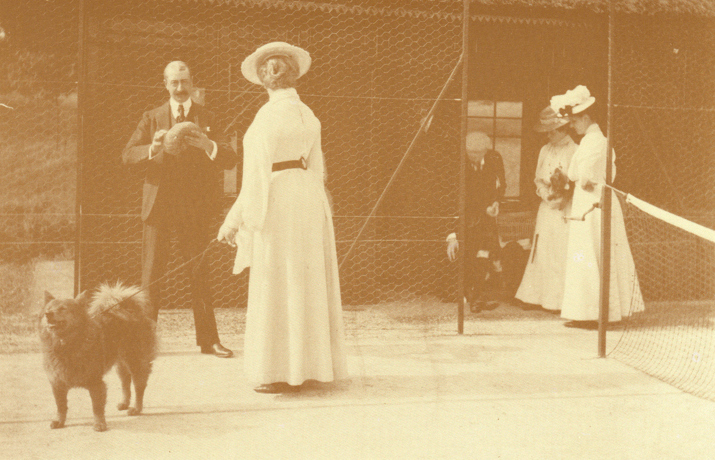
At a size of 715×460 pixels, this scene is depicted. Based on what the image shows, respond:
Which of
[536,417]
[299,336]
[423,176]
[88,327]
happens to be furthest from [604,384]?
[423,176]

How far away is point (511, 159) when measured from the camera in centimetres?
956

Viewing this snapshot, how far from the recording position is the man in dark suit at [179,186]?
571 cm

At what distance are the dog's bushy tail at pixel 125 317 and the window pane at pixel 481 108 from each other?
5783mm

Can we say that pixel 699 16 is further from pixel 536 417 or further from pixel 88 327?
pixel 88 327

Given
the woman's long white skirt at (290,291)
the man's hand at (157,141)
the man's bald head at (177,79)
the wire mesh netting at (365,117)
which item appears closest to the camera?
the woman's long white skirt at (290,291)

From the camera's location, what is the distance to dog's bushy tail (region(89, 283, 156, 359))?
4176mm

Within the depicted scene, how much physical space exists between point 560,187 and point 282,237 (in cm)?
378

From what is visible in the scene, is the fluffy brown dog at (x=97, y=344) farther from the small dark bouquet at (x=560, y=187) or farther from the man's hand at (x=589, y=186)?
the small dark bouquet at (x=560, y=187)

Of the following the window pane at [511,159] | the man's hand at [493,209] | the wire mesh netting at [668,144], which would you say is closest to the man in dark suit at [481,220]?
the man's hand at [493,209]

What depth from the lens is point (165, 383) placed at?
512cm

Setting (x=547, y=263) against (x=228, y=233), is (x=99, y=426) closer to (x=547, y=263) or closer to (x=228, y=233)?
(x=228, y=233)

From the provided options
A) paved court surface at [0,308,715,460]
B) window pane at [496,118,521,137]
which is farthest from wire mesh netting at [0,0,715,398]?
paved court surface at [0,308,715,460]

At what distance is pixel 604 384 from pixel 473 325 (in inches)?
87.5

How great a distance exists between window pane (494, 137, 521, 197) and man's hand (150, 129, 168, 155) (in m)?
4.94
